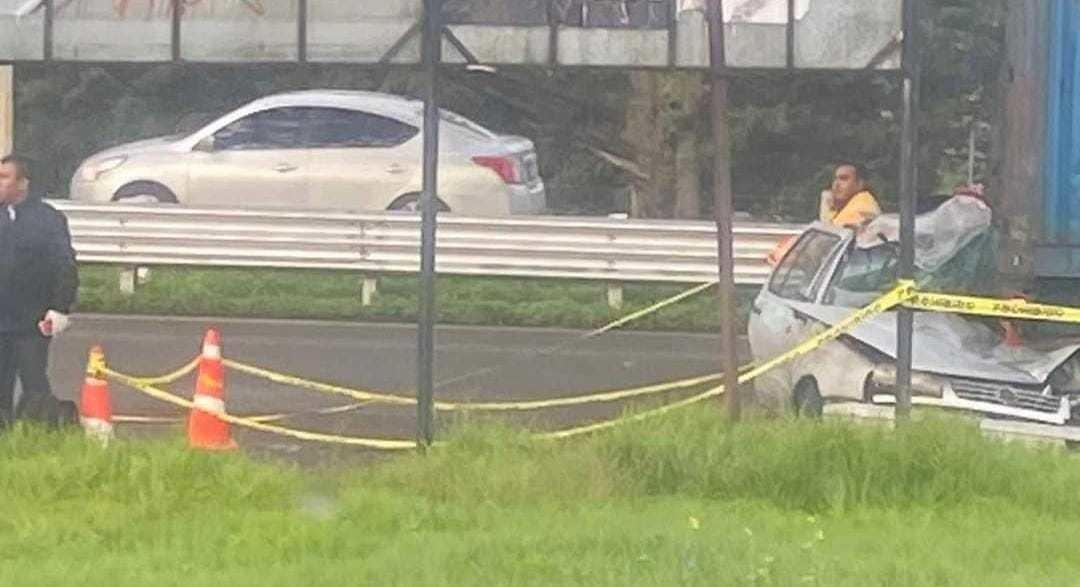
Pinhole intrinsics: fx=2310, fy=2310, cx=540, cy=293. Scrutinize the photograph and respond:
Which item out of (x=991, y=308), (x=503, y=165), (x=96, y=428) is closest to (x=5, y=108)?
(x=503, y=165)

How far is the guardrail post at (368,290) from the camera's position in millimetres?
22344

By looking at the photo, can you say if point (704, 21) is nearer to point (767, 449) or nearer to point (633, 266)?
point (767, 449)

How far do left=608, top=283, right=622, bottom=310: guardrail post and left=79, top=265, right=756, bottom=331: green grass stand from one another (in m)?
0.07

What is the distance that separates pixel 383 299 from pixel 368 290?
0.26 m

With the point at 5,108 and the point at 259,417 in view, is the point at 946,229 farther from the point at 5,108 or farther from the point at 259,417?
the point at 5,108

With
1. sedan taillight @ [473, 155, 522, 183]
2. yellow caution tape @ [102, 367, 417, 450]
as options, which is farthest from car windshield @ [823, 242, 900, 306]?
sedan taillight @ [473, 155, 522, 183]

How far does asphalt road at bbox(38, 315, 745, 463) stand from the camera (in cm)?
1544

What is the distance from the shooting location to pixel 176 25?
1195 cm

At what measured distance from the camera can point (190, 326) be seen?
21.1 meters

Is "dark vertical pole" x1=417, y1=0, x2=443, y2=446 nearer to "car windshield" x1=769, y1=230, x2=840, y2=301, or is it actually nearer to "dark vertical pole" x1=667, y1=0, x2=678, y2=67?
"dark vertical pole" x1=667, y1=0, x2=678, y2=67

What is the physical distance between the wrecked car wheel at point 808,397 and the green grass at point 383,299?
7.46 m

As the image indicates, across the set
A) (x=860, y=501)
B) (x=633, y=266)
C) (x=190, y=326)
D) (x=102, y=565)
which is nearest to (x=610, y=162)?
(x=633, y=266)

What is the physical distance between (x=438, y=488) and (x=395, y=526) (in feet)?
2.75

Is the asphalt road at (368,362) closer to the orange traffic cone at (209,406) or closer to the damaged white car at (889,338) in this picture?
the orange traffic cone at (209,406)
